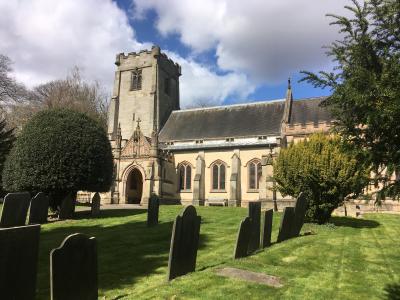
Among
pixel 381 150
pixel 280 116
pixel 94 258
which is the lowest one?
pixel 94 258

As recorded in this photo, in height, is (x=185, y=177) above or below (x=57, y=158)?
above

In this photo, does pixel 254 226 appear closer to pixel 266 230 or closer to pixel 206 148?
pixel 266 230

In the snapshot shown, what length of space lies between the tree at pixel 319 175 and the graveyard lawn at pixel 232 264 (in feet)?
Result: 5.58

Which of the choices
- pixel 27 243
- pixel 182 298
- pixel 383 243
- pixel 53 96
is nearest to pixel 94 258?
pixel 27 243

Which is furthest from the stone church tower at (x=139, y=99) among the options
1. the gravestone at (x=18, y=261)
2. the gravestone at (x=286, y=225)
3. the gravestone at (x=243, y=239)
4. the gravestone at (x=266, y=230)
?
the gravestone at (x=18, y=261)

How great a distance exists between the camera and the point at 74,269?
5.41 m

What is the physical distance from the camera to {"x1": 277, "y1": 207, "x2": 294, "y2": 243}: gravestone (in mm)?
12734

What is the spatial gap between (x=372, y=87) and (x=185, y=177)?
30.1 m

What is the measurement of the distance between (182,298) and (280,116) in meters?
30.4

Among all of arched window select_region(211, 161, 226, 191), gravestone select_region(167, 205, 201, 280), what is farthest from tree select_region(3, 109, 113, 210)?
arched window select_region(211, 161, 226, 191)

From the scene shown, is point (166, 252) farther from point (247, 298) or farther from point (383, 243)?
point (383, 243)

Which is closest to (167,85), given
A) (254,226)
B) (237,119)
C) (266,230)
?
(237,119)

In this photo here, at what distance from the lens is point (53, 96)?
4391 cm

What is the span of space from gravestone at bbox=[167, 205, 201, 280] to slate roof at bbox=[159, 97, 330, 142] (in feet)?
86.0
